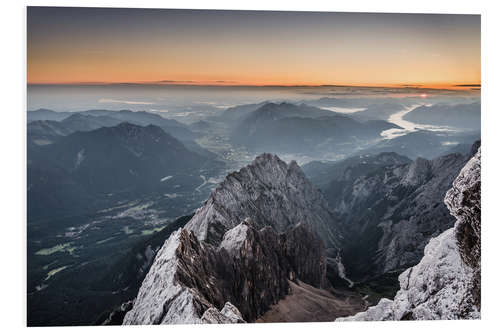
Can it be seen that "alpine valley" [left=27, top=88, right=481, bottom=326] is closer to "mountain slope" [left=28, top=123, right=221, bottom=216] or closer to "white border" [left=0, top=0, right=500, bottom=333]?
"mountain slope" [left=28, top=123, right=221, bottom=216]

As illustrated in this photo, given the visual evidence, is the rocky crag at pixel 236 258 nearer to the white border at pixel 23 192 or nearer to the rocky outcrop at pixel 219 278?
the rocky outcrop at pixel 219 278

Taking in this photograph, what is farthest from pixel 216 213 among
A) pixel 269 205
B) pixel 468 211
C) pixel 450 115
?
pixel 468 211

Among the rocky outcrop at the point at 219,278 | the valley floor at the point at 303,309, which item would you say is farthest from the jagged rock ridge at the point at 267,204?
the valley floor at the point at 303,309

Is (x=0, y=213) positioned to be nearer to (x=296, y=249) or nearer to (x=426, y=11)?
(x=426, y=11)

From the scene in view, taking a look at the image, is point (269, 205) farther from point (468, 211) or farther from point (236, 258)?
point (468, 211)

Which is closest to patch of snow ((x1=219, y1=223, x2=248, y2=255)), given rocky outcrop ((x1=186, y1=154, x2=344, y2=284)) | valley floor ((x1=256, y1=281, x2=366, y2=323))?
rocky outcrop ((x1=186, y1=154, x2=344, y2=284))

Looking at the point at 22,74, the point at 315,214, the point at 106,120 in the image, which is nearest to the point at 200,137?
the point at 106,120
